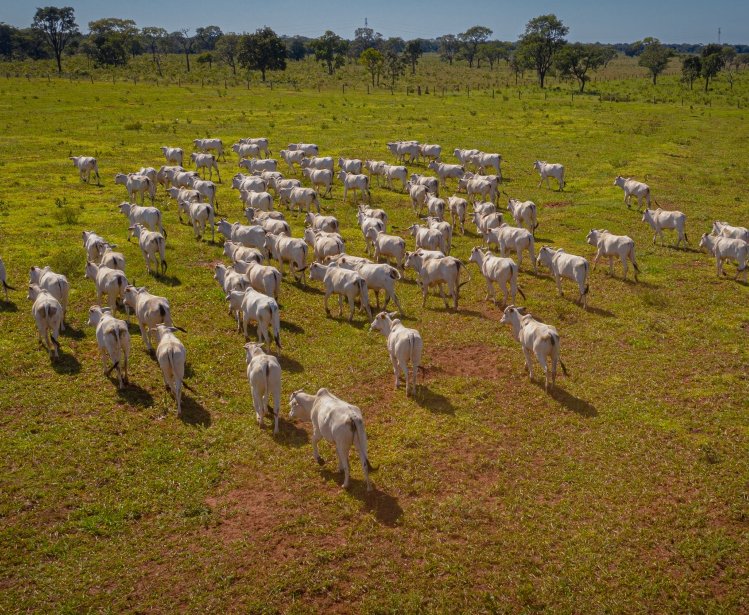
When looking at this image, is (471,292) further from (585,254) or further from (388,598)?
(388,598)

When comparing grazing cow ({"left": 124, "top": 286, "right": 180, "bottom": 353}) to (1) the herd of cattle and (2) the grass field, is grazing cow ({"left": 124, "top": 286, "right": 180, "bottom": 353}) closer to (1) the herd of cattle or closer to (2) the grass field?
(1) the herd of cattle

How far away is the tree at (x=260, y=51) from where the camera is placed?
280 ft

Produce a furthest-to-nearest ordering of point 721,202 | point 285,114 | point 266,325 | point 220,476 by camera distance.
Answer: point 285,114 → point 721,202 → point 266,325 → point 220,476

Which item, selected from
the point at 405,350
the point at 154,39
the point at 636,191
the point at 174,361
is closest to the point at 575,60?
the point at 636,191

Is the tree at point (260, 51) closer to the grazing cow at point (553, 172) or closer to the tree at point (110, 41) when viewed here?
the tree at point (110, 41)

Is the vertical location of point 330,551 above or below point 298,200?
below

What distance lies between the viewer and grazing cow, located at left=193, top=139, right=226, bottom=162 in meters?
39.0

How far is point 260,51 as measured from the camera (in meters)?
85.6

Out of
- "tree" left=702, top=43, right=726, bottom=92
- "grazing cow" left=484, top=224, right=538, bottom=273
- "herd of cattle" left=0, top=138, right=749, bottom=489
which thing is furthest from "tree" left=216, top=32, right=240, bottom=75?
"grazing cow" left=484, top=224, right=538, bottom=273

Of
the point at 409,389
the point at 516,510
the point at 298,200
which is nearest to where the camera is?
the point at 516,510

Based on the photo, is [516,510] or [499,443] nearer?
[516,510]

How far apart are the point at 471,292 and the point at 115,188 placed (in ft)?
74.5

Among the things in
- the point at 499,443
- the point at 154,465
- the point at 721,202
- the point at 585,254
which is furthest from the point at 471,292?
the point at 721,202

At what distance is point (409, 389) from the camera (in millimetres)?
13234
